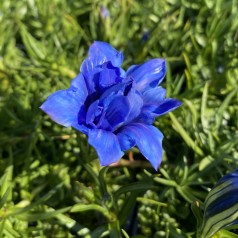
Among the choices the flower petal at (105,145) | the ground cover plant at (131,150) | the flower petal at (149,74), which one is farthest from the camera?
the ground cover plant at (131,150)

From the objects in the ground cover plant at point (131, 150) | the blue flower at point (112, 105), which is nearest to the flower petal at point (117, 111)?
the blue flower at point (112, 105)

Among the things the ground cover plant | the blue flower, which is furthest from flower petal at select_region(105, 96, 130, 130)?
the ground cover plant

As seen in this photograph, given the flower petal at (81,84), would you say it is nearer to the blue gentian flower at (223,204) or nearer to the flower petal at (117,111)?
the flower petal at (117,111)

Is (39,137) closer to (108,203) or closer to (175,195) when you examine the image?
(108,203)

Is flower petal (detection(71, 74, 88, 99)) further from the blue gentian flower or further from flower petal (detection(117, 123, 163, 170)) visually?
the blue gentian flower

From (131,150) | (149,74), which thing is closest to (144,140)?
(149,74)

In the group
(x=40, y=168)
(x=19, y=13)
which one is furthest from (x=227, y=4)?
(x=40, y=168)
